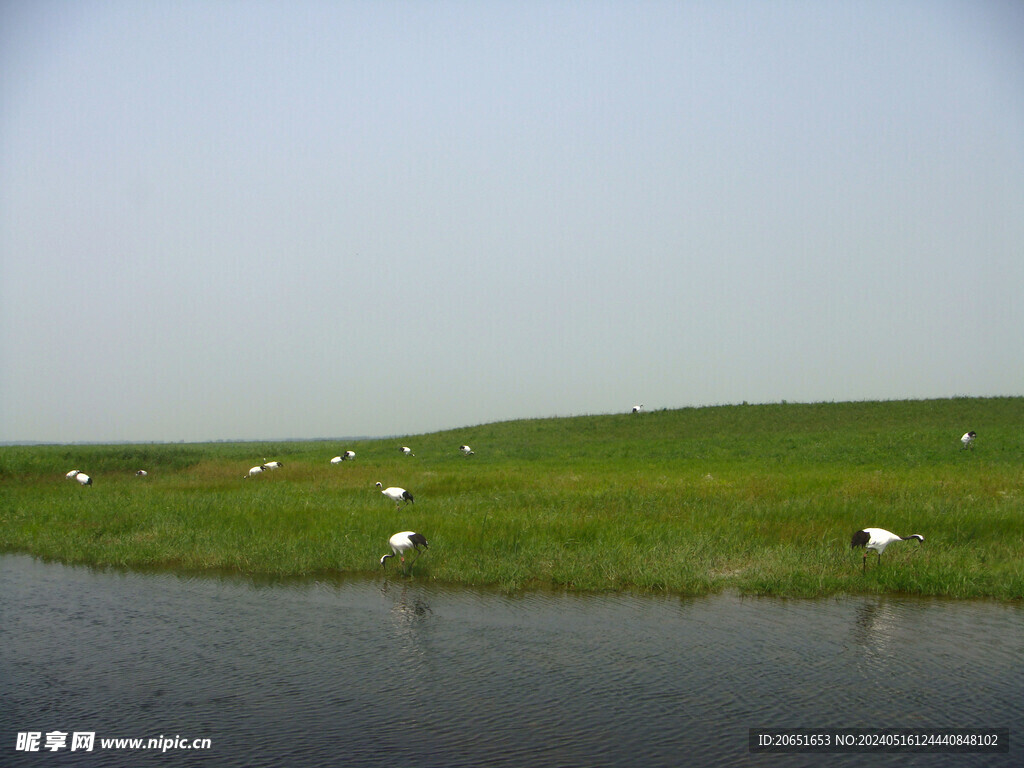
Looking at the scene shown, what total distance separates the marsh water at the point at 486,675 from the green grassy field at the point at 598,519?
49.8 inches

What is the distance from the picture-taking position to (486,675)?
10906 mm

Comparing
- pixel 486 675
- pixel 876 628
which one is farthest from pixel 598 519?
pixel 486 675

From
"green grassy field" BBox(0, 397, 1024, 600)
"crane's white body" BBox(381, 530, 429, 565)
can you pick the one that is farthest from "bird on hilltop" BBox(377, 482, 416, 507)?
"crane's white body" BBox(381, 530, 429, 565)

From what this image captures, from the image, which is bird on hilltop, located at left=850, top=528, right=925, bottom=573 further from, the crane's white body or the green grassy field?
A: the crane's white body

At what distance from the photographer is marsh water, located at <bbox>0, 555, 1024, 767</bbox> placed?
877 cm

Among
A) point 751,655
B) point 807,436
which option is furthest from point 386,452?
point 751,655

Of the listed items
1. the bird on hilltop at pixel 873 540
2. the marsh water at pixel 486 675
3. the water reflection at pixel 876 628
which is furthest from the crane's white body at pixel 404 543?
the bird on hilltop at pixel 873 540

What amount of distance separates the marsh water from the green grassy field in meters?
1.27

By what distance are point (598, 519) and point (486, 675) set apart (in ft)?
32.4

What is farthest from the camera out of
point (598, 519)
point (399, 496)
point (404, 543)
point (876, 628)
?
point (399, 496)

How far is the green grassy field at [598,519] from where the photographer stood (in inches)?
637

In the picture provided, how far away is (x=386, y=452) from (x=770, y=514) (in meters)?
35.6

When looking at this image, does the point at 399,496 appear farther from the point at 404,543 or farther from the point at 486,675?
the point at 486,675

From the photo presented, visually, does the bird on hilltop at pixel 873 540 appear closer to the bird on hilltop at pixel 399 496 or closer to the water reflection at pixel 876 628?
the water reflection at pixel 876 628
